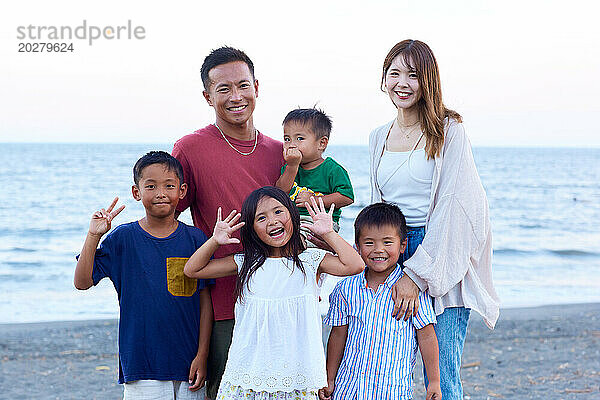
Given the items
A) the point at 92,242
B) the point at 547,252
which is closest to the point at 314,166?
the point at 92,242

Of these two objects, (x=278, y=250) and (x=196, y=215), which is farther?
(x=196, y=215)

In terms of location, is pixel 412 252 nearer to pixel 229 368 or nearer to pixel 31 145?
pixel 229 368

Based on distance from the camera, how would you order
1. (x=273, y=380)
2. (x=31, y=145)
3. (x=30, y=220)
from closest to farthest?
(x=273, y=380) < (x=30, y=220) < (x=31, y=145)

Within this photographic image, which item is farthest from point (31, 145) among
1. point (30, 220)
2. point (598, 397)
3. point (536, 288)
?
point (598, 397)

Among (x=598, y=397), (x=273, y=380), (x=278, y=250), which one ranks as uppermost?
(x=278, y=250)

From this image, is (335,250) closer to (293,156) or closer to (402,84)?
(293,156)

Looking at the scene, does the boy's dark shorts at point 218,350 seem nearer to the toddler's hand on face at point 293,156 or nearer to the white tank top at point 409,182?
the toddler's hand on face at point 293,156

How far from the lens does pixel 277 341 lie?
9.71 ft

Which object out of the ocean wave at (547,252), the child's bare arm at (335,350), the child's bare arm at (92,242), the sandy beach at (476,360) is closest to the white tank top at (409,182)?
the child's bare arm at (335,350)

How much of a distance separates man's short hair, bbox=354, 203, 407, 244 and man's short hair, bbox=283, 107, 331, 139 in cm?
59

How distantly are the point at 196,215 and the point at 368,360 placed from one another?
1138 millimetres

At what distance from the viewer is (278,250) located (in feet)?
10.3

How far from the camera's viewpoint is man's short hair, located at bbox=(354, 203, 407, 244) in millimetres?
3174

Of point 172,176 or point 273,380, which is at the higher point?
point 172,176
